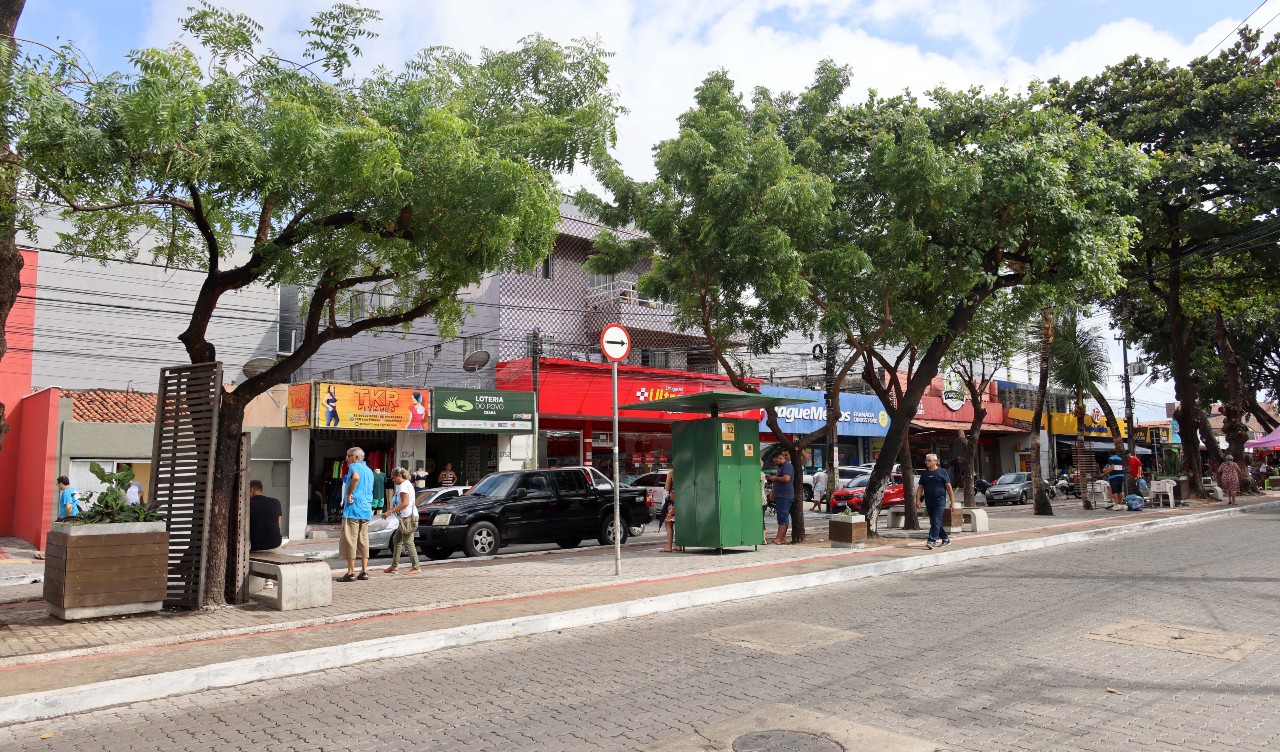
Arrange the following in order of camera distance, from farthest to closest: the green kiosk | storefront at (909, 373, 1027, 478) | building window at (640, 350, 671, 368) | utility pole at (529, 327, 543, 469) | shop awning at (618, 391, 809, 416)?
1. storefront at (909, 373, 1027, 478)
2. building window at (640, 350, 671, 368)
3. utility pole at (529, 327, 543, 469)
4. the green kiosk
5. shop awning at (618, 391, 809, 416)

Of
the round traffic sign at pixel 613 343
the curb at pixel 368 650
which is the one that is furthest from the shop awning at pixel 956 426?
the round traffic sign at pixel 613 343

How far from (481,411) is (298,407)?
4904 millimetres

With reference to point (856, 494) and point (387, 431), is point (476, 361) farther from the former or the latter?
point (856, 494)

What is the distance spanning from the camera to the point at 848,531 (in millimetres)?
15320

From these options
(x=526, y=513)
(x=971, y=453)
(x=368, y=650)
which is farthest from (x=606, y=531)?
(x=971, y=453)

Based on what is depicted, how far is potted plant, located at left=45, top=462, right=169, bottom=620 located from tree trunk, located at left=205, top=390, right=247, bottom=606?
0.51 meters

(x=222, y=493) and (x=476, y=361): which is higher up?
(x=476, y=361)

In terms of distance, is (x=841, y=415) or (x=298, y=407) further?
(x=841, y=415)

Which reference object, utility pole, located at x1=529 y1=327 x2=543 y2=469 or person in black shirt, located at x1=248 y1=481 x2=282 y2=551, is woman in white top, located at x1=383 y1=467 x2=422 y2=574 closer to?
person in black shirt, located at x1=248 y1=481 x2=282 y2=551

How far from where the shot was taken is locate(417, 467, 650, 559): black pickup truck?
1530 cm

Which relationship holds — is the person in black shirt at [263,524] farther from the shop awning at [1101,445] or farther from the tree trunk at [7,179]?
the shop awning at [1101,445]

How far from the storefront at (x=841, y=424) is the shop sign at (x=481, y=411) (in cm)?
1140

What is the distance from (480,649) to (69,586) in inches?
159

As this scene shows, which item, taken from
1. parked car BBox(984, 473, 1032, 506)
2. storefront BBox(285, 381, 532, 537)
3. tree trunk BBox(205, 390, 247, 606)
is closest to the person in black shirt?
tree trunk BBox(205, 390, 247, 606)
